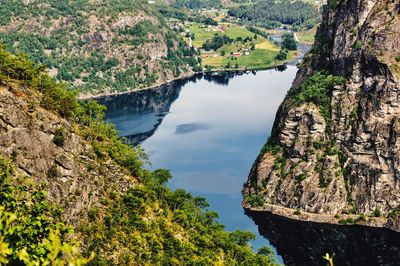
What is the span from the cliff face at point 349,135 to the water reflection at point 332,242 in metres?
5.53

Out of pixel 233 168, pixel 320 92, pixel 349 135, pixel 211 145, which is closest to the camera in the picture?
pixel 349 135

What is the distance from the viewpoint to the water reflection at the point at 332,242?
94.0 metres

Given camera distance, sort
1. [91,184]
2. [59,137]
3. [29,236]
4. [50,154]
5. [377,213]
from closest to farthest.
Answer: [29,236], [50,154], [59,137], [91,184], [377,213]

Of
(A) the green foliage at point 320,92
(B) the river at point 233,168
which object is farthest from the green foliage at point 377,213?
(A) the green foliage at point 320,92

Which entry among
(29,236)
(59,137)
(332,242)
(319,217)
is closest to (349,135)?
(319,217)

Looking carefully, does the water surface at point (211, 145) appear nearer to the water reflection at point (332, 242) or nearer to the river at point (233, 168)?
the river at point (233, 168)

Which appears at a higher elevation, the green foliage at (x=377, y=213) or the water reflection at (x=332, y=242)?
the green foliage at (x=377, y=213)

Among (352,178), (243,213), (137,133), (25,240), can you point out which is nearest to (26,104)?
(25,240)

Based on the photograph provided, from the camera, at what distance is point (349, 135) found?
11456 centimetres

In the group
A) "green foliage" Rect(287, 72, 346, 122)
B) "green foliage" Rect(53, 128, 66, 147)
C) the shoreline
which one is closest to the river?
the shoreline

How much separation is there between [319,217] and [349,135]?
1829 centimetres

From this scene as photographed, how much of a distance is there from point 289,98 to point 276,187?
23251mm

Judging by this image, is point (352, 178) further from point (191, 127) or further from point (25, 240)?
point (25, 240)

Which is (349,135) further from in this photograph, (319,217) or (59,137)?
(59,137)
